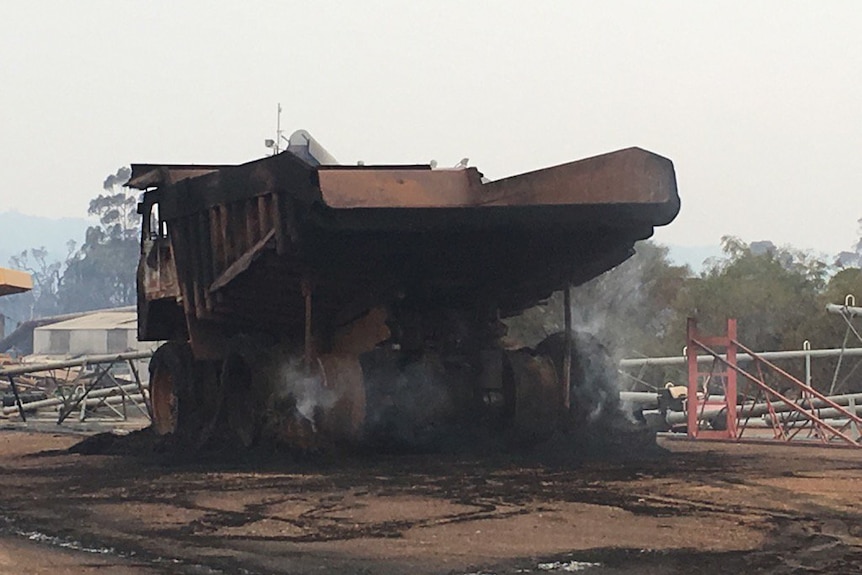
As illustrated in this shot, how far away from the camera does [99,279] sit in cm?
15712

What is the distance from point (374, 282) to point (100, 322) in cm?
8558

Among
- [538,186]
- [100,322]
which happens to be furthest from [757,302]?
[100,322]

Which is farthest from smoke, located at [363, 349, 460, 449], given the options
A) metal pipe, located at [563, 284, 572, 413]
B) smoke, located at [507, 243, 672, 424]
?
smoke, located at [507, 243, 672, 424]

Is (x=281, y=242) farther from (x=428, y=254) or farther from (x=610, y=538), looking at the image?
(x=610, y=538)

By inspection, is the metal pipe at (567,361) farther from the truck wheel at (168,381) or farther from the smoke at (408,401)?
the truck wheel at (168,381)

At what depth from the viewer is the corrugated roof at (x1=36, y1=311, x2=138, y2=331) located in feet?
306

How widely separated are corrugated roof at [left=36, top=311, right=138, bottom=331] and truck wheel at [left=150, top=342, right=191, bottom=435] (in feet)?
251

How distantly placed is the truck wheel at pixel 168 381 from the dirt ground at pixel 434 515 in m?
1.69

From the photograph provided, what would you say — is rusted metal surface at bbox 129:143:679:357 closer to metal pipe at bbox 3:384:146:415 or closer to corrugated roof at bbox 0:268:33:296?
metal pipe at bbox 3:384:146:415

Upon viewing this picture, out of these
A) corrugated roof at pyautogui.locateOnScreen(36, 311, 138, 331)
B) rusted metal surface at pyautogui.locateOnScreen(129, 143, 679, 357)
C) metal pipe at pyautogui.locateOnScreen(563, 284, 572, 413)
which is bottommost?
metal pipe at pyautogui.locateOnScreen(563, 284, 572, 413)

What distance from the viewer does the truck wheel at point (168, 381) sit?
48.7 feet

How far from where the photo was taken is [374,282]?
521 inches

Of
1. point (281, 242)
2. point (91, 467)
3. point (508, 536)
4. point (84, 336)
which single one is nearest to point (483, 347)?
point (281, 242)

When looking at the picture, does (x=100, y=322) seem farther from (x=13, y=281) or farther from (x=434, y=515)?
(x=434, y=515)
